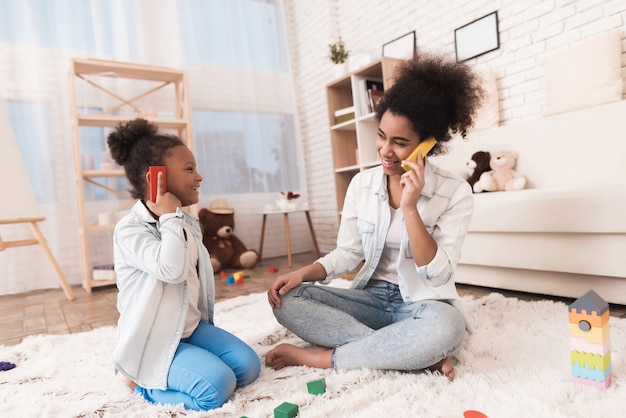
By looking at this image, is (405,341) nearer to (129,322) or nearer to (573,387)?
(573,387)

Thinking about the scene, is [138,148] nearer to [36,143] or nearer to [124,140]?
[124,140]

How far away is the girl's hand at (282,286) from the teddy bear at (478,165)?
5.32 ft

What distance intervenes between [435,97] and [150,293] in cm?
96

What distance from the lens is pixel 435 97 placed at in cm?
128

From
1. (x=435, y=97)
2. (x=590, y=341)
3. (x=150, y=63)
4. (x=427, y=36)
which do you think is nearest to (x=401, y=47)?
(x=427, y=36)

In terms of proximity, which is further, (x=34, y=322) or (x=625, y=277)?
(x=34, y=322)

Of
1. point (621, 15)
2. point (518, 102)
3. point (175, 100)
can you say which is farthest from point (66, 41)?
point (621, 15)

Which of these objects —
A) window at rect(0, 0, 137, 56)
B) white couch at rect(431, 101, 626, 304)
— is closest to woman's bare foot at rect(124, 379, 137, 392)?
white couch at rect(431, 101, 626, 304)

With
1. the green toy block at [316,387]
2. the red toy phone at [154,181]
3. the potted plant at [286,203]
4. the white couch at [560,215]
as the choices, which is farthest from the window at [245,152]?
the green toy block at [316,387]

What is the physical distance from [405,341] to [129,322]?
70 centimetres

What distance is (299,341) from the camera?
1.52m

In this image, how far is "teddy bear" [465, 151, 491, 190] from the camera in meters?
2.55

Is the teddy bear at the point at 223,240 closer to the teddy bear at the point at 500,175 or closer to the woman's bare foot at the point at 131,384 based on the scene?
the teddy bear at the point at 500,175

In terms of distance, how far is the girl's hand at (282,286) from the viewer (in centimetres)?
130
